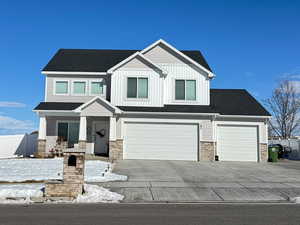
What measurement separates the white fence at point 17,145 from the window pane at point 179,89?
492 inches

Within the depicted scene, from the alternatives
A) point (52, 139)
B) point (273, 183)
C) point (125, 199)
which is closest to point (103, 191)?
point (125, 199)

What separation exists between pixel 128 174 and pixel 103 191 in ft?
13.4

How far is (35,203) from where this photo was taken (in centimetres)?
912

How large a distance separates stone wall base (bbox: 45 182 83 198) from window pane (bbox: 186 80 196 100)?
13.3 metres

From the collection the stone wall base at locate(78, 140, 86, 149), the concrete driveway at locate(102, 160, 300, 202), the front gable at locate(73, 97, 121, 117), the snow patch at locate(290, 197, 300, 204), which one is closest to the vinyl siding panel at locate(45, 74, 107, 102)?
the front gable at locate(73, 97, 121, 117)

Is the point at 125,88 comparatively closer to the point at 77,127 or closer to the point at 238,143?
the point at 77,127

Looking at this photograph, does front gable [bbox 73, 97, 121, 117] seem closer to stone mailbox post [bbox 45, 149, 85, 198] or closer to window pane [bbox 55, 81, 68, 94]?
window pane [bbox 55, 81, 68, 94]

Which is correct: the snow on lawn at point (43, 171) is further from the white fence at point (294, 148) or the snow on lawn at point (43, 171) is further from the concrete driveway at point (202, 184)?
the white fence at point (294, 148)

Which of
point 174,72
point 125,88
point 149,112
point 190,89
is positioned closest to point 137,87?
point 125,88

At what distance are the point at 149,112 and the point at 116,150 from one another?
3.43 m

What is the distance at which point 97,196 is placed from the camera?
380 inches

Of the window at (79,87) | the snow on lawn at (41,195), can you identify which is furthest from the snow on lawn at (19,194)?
the window at (79,87)

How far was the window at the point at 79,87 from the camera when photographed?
72.4 feet
